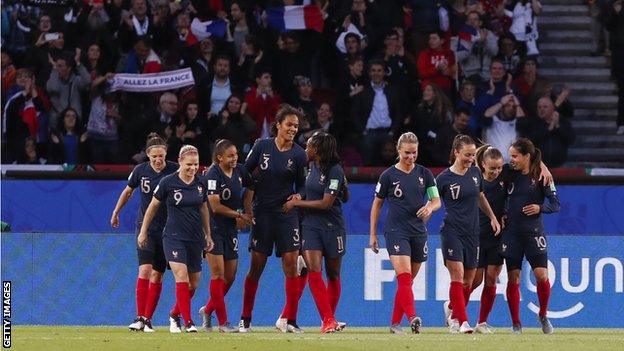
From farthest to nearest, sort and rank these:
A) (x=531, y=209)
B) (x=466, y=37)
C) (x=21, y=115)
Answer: (x=466, y=37) → (x=21, y=115) → (x=531, y=209)

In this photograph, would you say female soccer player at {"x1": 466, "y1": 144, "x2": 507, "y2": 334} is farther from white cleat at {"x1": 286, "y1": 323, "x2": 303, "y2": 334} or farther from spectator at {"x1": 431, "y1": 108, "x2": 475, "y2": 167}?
spectator at {"x1": 431, "y1": 108, "x2": 475, "y2": 167}

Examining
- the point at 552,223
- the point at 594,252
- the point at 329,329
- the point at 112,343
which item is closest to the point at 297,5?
the point at 552,223

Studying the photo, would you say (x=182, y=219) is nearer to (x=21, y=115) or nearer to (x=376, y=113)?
(x=21, y=115)

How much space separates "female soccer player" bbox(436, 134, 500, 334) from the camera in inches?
659

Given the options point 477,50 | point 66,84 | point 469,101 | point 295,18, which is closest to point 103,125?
point 66,84

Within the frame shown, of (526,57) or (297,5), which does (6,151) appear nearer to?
(297,5)

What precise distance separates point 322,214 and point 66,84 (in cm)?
760

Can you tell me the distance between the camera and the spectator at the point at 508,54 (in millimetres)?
24656

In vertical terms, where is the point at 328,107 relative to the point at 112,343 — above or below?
above

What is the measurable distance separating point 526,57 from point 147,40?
17.9 feet

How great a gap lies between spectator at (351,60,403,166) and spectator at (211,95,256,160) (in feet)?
4.85

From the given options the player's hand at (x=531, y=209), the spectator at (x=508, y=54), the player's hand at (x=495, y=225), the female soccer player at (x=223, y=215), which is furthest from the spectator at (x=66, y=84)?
the player's hand at (x=531, y=209)

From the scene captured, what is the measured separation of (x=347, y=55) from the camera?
24.0 m

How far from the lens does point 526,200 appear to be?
1723 cm
